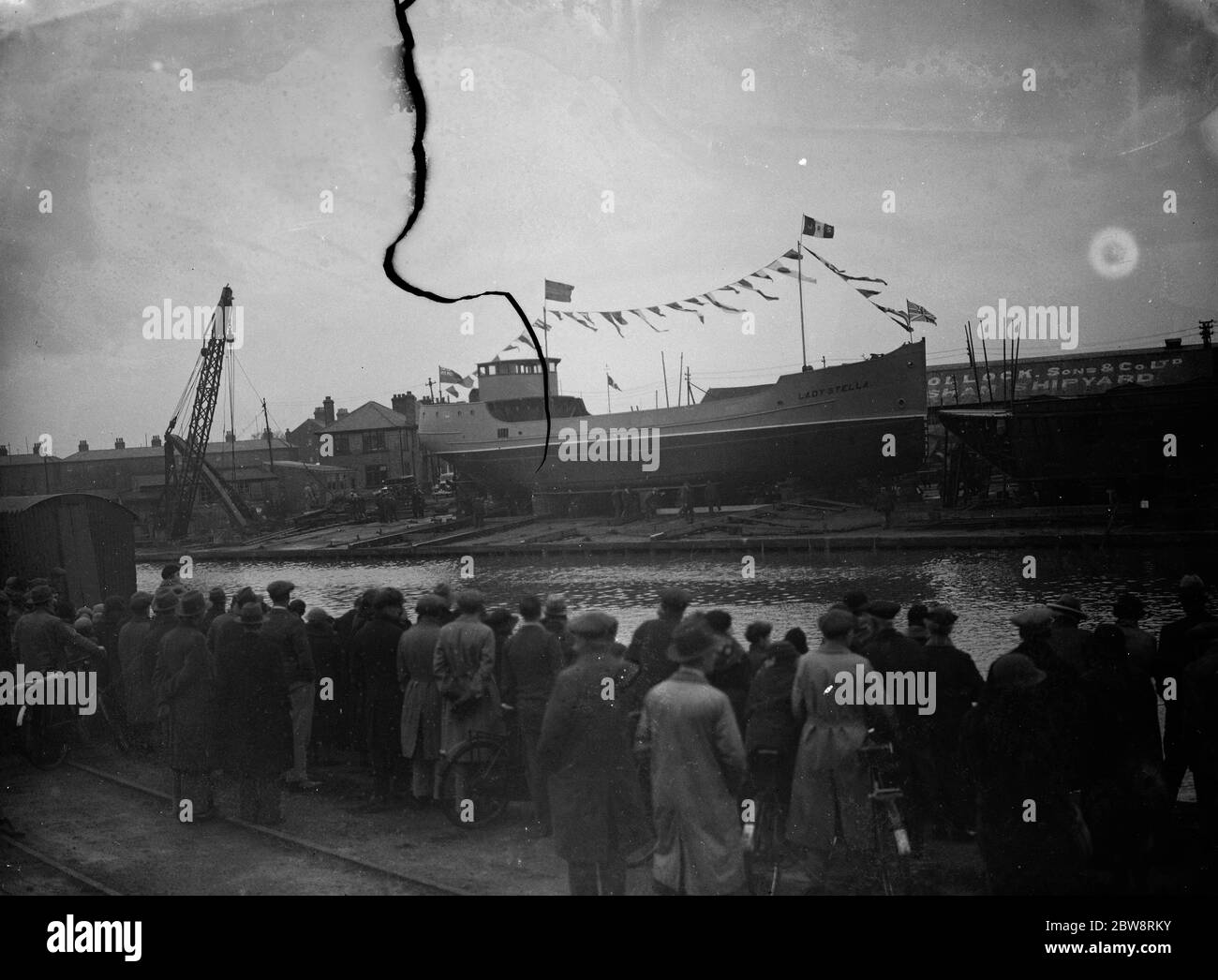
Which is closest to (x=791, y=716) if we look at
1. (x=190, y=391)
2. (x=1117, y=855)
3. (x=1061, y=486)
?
(x=1117, y=855)

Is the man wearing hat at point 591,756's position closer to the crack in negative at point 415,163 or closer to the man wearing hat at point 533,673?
the man wearing hat at point 533,673

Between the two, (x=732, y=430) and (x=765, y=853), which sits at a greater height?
(x=732, y=430)

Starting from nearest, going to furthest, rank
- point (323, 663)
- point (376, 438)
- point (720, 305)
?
point (323, 663) < point (720, 305) < point (376, 438)

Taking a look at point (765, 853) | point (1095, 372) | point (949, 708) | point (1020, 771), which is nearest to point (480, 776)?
point (765, 853)

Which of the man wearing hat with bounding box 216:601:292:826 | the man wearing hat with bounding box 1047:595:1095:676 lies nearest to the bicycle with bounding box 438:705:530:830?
the man wearing hat with bounding box 216:601:292:826

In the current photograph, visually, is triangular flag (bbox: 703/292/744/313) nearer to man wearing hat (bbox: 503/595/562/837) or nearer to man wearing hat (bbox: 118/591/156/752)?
man wearing hat (bbox: 503/595/562/837)

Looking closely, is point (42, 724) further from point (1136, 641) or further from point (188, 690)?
point (1136, 641)

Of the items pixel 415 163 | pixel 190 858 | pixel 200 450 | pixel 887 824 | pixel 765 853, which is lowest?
pixel 190 858
